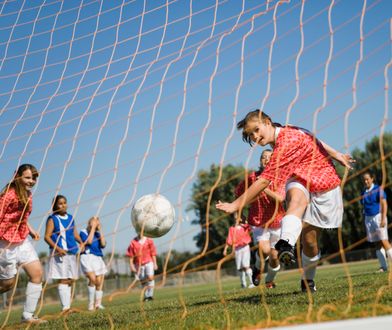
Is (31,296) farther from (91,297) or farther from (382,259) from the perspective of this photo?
(382,259)

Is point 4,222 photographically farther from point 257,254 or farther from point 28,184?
point 257,254

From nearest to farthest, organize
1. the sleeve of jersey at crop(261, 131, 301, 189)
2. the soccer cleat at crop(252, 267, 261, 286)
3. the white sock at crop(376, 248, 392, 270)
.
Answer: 1. the sleeve of jersey at crop(261, 131, 301, 189)
2. the soccer cleat at crop(252, 267, 261, 286)
3. the white sock at crop(376, 248, 392, 270)

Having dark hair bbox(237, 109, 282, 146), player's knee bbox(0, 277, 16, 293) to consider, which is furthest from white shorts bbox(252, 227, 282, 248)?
player's knee bbox(0, 277, 16, 293)

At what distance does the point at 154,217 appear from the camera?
20.2 ft

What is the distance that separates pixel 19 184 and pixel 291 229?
10.1 feet

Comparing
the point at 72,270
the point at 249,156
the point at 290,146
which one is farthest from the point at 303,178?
the point at 72,270

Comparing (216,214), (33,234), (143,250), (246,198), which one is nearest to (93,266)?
(143,250)

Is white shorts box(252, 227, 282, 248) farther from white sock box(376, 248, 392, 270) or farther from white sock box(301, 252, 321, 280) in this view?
white sock box(376, 248, 392, 270)

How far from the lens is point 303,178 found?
4902 mm

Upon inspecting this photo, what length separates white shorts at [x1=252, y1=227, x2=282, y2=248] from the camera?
7973 millimetres

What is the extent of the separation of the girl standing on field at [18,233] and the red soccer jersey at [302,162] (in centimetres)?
267

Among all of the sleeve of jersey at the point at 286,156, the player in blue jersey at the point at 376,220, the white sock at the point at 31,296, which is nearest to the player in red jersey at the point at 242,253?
the player in blue jersey at the point at 376,220

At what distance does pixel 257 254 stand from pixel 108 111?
3.95 metres

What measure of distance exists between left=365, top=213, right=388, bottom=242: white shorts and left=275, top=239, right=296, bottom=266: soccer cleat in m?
6.21
